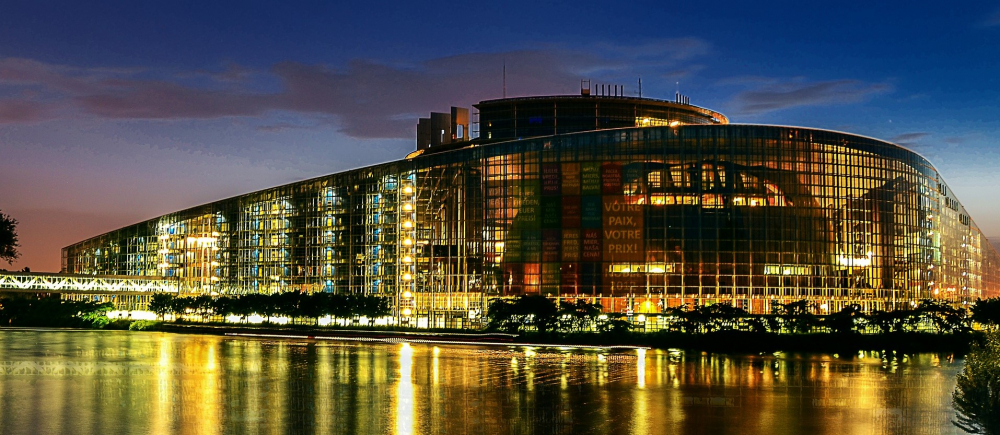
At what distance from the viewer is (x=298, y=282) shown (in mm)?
168625

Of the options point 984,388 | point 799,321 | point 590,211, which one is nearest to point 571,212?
point 590,211

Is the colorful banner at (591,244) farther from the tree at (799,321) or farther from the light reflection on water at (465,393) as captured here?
the light reflection on water at (465,393)

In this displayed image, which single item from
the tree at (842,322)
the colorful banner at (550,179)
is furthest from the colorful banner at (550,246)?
the tree at (842,322)

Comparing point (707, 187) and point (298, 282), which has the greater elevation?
point (707, 187)

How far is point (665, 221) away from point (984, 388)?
103509 mm

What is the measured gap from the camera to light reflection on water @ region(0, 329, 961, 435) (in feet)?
137

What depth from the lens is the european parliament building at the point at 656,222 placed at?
138 meters

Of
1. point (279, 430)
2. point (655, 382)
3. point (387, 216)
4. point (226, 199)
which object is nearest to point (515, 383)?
point (655, 382)

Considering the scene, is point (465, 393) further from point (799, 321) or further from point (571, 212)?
point (571, 212)

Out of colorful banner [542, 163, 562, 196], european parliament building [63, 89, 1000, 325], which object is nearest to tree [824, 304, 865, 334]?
european parliament building [63, 89, 1000, 325]

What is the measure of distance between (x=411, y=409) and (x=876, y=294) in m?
115

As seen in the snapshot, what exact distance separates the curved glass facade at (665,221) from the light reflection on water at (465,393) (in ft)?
164

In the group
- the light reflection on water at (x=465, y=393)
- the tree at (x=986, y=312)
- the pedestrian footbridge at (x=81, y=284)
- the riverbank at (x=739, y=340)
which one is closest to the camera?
the light reflection on water at (x=465, y=393)

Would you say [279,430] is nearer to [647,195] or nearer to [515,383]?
[515,383]
